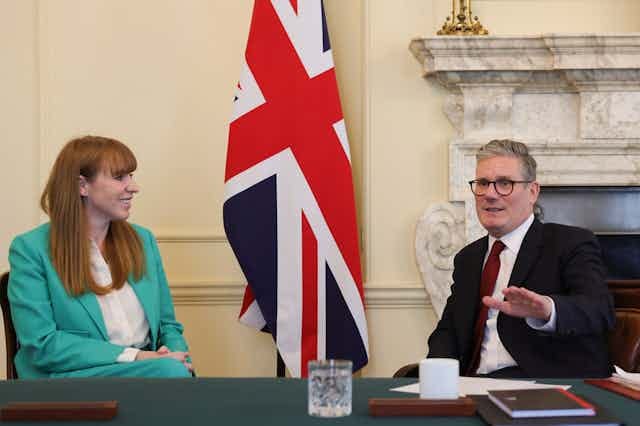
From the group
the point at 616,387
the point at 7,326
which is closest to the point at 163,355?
the point at 7,326

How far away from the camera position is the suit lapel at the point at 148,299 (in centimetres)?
313

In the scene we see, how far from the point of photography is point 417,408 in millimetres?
1802

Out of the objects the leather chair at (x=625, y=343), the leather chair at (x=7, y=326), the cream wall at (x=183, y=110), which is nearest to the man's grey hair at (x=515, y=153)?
the leather chair at (x=625, y=343)

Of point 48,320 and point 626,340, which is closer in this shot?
point 626,340

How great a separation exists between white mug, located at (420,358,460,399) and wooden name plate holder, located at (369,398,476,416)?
0.26 ft

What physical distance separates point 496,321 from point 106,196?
1348 millimetres

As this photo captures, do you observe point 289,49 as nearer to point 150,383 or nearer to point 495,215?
point 495,215

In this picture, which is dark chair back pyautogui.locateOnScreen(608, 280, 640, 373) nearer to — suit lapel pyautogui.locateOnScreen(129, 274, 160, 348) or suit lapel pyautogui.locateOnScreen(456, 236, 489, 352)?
suit lapel pyautogui.locateOnScreen(456, 236, 489, 352)

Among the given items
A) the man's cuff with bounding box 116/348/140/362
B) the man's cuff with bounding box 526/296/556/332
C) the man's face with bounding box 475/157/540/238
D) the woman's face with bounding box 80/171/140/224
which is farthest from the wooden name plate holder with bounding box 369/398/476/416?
the woman's face with bounding box 80/171/140/224

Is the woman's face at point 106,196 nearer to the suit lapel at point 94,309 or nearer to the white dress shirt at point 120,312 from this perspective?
the white dress shirt at point 120,312

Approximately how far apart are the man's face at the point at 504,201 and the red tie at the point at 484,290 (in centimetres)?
6

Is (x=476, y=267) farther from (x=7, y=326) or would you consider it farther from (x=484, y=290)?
(x=7, y=326)

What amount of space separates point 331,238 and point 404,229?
422mm

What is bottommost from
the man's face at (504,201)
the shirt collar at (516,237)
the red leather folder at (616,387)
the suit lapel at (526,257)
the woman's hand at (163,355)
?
the woman's hand at (163,355)
